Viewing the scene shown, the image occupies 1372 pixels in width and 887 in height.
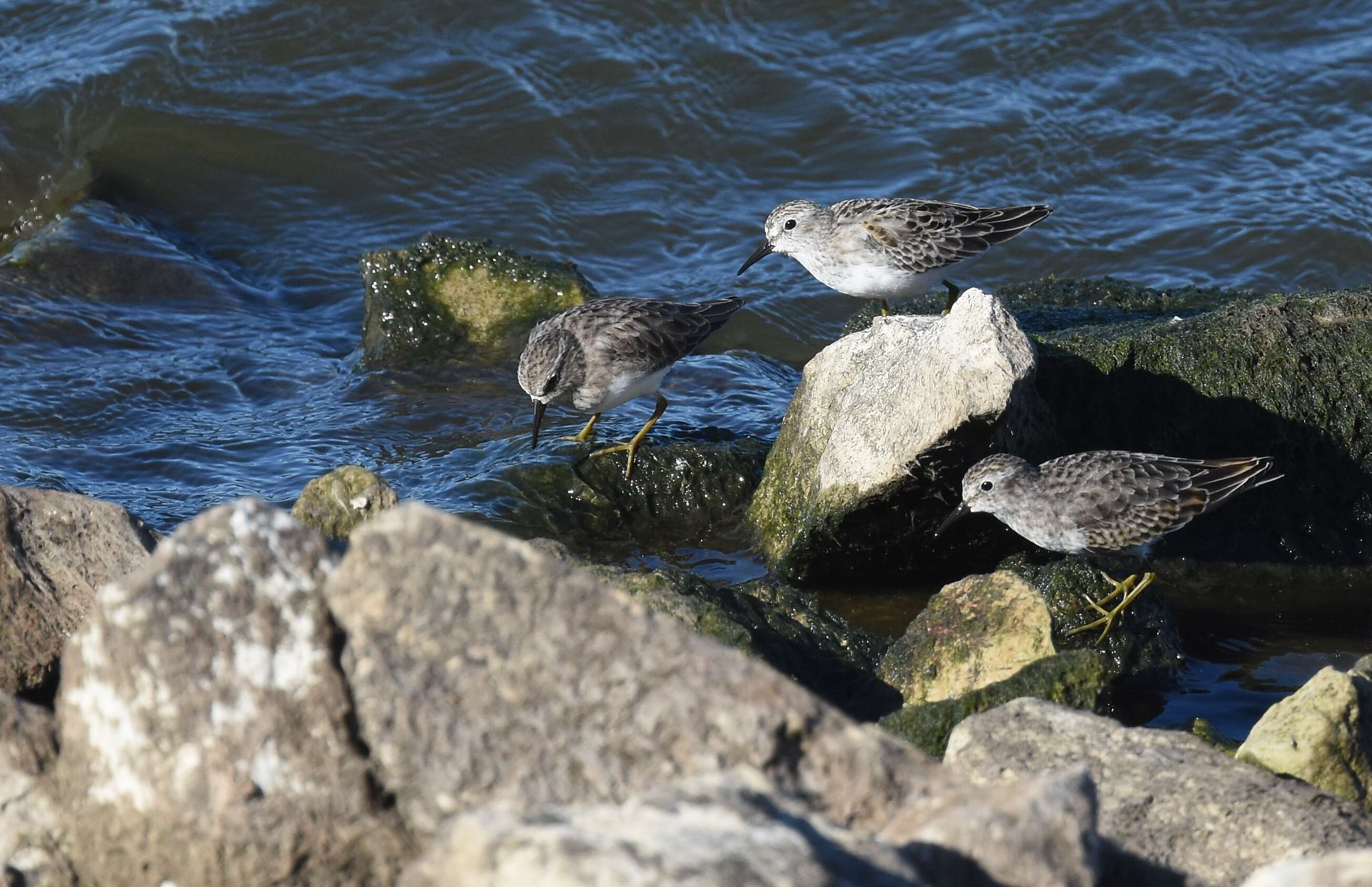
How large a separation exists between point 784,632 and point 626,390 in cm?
277

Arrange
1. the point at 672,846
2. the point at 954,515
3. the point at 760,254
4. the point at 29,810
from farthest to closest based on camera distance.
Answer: the point at 760,254 → the point at 954,515 → the point at 29,810 → the point at 672,846

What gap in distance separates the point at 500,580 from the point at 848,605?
12.8 feet

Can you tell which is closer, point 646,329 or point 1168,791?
point 1168,791

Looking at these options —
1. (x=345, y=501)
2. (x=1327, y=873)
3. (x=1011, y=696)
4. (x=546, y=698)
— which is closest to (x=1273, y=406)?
(x=1011, y=696)

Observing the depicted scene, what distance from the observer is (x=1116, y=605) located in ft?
19.5

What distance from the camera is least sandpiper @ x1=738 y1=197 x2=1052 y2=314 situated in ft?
28.2

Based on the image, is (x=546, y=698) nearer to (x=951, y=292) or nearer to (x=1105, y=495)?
(x=1105, y=495)

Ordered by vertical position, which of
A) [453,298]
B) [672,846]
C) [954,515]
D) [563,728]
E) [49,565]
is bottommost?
[954,515]

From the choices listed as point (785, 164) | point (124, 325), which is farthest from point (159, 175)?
point (785, 164)

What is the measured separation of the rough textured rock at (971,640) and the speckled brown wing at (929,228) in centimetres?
340

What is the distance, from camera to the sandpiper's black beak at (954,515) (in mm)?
6379

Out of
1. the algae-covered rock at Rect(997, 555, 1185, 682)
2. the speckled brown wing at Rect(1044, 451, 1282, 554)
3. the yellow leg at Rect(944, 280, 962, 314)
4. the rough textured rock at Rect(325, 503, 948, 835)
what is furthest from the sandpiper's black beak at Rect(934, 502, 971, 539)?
the rough textured rock at Rect(325, 503, 948, 835)

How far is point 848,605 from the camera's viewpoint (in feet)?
22.1

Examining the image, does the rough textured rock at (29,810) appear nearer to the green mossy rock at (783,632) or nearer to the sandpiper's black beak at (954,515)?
the green mossy rock at (783,632)
